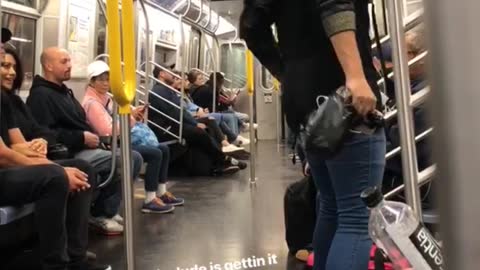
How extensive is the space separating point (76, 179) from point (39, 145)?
0.99 ft

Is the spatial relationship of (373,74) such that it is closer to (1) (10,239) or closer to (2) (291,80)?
(2) (291,80)

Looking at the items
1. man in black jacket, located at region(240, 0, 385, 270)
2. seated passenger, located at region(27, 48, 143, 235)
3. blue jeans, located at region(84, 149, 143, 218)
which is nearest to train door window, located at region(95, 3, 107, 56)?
seated passenger, located at region(27, 48, 143, 235)

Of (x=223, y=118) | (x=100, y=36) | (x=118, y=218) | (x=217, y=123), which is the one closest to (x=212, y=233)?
(x=118, y=218)

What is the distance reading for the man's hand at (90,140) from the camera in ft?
11.4

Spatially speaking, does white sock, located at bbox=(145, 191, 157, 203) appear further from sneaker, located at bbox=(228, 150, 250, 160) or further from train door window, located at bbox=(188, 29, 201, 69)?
train door window, located at bbox=(188, 29, 201, 69)

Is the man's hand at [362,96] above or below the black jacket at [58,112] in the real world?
below

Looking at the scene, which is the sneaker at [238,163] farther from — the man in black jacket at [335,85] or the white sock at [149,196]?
the man in black jacket at [335,85]

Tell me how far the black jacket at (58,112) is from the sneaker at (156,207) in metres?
A: 0.95

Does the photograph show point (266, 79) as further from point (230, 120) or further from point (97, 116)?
point (97, 116)

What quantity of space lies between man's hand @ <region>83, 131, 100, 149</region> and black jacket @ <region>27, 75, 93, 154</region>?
0.07ft

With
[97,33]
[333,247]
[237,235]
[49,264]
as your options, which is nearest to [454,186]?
[333,247]

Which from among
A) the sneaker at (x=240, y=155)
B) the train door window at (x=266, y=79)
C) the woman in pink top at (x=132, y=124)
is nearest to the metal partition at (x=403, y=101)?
the woman in pink top at (x=132, y=124)

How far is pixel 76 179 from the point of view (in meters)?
2.71

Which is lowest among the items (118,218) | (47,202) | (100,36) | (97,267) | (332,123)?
(97,267)
